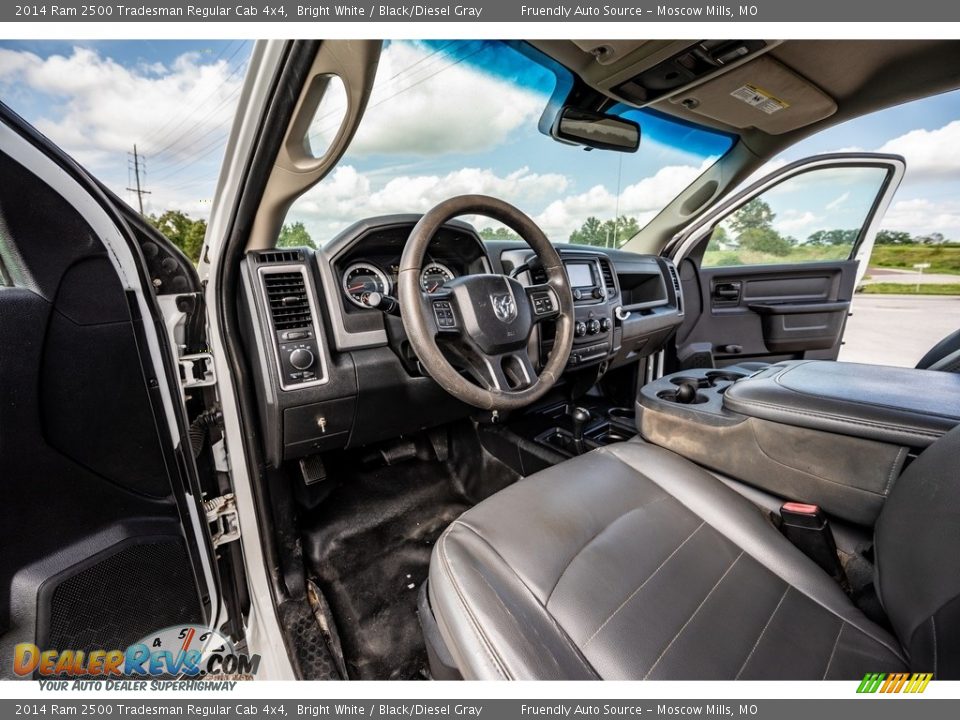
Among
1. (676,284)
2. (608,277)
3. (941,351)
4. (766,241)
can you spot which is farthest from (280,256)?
(766,241)

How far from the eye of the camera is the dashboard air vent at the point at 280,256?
109 centimetres

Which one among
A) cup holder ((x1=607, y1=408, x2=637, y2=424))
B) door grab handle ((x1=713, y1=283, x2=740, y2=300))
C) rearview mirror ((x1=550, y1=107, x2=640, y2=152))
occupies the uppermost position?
rearview mirror ((x1=550, y1=107, x2=640, y2=152))

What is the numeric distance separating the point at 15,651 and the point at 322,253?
1.05m

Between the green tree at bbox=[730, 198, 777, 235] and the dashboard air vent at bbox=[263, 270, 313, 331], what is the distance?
229 centimetres

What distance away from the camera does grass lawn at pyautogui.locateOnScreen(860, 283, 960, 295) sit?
1883mm

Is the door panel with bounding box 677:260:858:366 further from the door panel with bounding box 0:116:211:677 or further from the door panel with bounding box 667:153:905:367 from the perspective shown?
the door panel with bounding box 0:116:211:677

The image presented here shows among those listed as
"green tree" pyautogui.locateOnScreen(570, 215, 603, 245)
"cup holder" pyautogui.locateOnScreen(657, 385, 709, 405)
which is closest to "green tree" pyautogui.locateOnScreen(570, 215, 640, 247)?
"green tree" pyautogui.locateOnScreen(570, 215, 603, 245)

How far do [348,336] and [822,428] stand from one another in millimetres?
1185

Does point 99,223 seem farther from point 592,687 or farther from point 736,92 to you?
point 736,92

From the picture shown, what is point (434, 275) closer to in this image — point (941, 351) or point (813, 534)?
point (813, 534)

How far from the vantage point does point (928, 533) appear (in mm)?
632

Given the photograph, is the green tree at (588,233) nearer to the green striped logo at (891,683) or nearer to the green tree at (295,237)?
the green tree at (295,237)

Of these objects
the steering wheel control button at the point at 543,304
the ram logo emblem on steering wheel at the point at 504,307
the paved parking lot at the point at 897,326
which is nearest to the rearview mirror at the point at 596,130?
the steering wheel control button at the point at 543,304

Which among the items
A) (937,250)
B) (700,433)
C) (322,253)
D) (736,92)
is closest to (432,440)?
(322,253)
